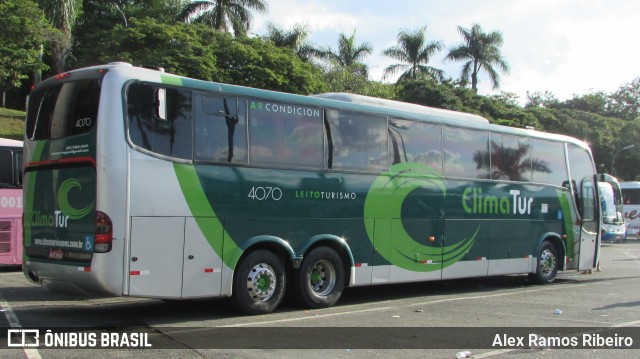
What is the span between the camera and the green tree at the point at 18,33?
24.6 meters

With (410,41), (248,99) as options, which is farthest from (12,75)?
(410,41)

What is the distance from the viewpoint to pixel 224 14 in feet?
128

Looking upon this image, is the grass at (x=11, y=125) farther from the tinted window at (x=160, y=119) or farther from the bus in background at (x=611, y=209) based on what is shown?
the bus in background at (x=611, y=209)

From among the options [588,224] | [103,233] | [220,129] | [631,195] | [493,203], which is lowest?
[103,233]

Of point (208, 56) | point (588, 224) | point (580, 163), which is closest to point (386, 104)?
point (580, 163)

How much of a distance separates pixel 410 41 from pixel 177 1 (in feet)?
63.4

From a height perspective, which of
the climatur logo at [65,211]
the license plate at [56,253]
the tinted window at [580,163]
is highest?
the tinted window at [580,163]

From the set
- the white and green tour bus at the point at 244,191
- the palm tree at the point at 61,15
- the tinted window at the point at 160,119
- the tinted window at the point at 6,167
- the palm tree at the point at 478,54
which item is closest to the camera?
the white and green tour bus at the point at 244,191

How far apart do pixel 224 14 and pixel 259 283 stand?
32.3 meters

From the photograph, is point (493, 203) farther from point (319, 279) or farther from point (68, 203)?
A: point (68, 203)

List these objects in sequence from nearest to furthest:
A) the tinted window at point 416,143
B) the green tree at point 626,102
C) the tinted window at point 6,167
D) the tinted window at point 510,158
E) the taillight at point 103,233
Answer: the taillight at point 103,233 → the tinted window at point 416,143 → the tinted window at point 510,158 → the tinted window at point 6,167 → the green tree at point 626,102

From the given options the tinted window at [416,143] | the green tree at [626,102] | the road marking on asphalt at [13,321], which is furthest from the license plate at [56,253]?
the green tree at [626,102]

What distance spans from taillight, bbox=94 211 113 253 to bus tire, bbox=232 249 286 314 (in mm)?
2048

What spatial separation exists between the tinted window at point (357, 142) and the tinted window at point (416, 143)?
0.24 metres
